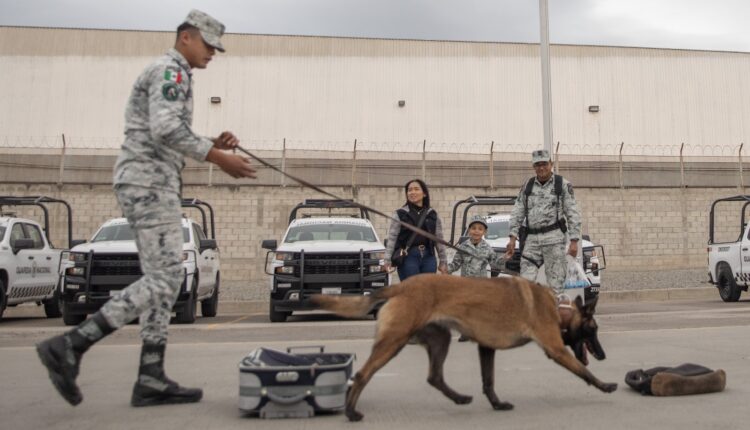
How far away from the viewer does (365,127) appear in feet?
126

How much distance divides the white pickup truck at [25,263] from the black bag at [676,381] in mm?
10399

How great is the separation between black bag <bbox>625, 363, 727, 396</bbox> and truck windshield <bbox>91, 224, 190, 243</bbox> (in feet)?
30.5

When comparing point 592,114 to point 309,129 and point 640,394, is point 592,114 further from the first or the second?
point 640,394

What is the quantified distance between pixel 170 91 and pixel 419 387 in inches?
106

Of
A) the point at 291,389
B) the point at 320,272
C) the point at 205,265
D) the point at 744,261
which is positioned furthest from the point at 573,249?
the point at 744,261

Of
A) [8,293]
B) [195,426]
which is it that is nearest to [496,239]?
[8,293]

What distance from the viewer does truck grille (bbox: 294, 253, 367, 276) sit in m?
12.7

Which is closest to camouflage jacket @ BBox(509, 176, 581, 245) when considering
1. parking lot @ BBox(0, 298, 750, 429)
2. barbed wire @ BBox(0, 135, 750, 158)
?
parking lot @ BBox(0, 298, 750, 429)

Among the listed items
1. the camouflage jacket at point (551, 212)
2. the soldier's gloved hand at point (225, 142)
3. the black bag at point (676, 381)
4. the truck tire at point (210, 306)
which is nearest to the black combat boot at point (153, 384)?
the soldier's gloved hand at point (225, 142)

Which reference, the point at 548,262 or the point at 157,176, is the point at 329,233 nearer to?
the point at 548,262

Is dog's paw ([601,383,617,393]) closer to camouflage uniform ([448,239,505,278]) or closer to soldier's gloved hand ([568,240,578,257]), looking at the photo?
soldier's gloved hand ([568,240,578,257])

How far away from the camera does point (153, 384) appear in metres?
4.62

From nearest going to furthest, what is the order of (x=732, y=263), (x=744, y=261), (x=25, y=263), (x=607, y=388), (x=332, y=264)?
(x=607, y=388), (x=332, y=264), (x=25, y=263), (x=744, y=261), (x=732, y=263)

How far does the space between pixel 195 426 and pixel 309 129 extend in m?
34.5
